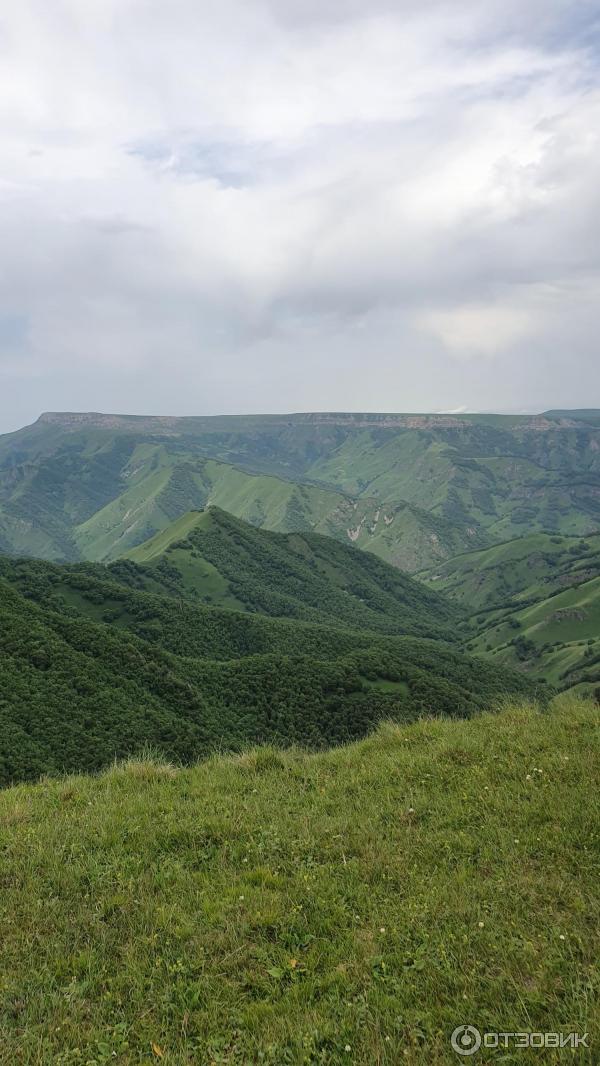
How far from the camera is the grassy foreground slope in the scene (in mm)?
6734

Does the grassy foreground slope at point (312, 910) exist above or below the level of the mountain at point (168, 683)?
above

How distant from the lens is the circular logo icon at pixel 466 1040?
20.2 ft

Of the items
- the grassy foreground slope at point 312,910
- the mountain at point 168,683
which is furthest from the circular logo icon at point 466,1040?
the mountain at point 168,683

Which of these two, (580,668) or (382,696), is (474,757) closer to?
(382,696)

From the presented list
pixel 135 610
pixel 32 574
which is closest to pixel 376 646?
pixel 135 610

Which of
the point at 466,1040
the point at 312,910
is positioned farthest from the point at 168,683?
the point at 466,1040

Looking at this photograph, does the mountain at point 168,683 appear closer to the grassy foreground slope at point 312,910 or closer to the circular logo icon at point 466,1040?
the grassy foreground slope at point 312,910

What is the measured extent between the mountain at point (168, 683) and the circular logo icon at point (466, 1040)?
35.8 ft

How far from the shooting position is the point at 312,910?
8914 millimetres

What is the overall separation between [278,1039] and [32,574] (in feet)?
577

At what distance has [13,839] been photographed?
36.2 ft

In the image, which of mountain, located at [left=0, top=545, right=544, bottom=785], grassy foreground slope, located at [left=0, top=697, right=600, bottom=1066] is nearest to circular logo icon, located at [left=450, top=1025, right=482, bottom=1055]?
grassy foreground slope, located at [left=0, top=697, right=600, bottom=1066]

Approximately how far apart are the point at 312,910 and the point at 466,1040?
319 cm

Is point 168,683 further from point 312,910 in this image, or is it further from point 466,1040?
point 466,1040
